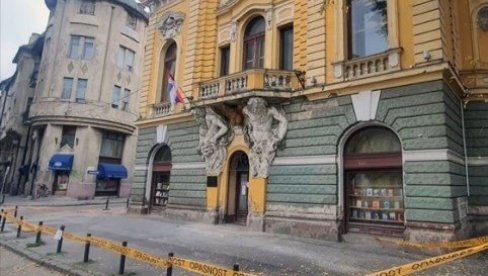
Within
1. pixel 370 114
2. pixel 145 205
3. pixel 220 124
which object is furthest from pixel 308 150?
pixel 145 205

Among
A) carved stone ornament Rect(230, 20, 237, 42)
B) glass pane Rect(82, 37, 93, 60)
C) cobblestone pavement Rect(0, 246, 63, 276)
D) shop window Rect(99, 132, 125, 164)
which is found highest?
glass pane Rect(82, 37, 93, 60)

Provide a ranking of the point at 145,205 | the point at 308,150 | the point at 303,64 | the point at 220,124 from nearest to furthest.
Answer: the point at 308,150 < the point at 303,64 < the point at 220,124 < the point at 145,205

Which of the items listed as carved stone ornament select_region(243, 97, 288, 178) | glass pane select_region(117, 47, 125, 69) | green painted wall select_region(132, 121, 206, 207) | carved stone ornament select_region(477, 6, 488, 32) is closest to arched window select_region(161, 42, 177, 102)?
green painted wall select_region(132, 121, 206, 207)

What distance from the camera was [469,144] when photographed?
39.8 feet

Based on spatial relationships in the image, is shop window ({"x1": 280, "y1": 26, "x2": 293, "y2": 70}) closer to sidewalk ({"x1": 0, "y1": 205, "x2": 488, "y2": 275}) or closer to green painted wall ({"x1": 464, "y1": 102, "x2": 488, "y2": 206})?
green painted wall ({"x1": 464, "y1": 102, "x2": 488, "y2": 206})

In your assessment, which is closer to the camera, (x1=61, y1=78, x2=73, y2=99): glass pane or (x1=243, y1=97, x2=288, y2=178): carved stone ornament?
(x1=243, y1=97, x2=288, y2=178): carved stone ornament

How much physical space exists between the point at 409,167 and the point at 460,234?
2.40m

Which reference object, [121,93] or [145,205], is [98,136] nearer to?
[121,93]

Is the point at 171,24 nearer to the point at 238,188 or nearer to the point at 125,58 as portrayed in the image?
the point at 238,188

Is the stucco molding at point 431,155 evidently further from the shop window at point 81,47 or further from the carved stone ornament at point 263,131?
the shop window at point 81,47

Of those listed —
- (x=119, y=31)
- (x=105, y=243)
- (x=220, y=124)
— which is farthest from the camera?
(x=119, y=31)

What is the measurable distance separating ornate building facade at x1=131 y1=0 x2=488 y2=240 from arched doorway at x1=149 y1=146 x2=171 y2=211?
1261 millimetres

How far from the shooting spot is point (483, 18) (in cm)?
1314

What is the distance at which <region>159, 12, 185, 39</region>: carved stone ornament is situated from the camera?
19.7m
